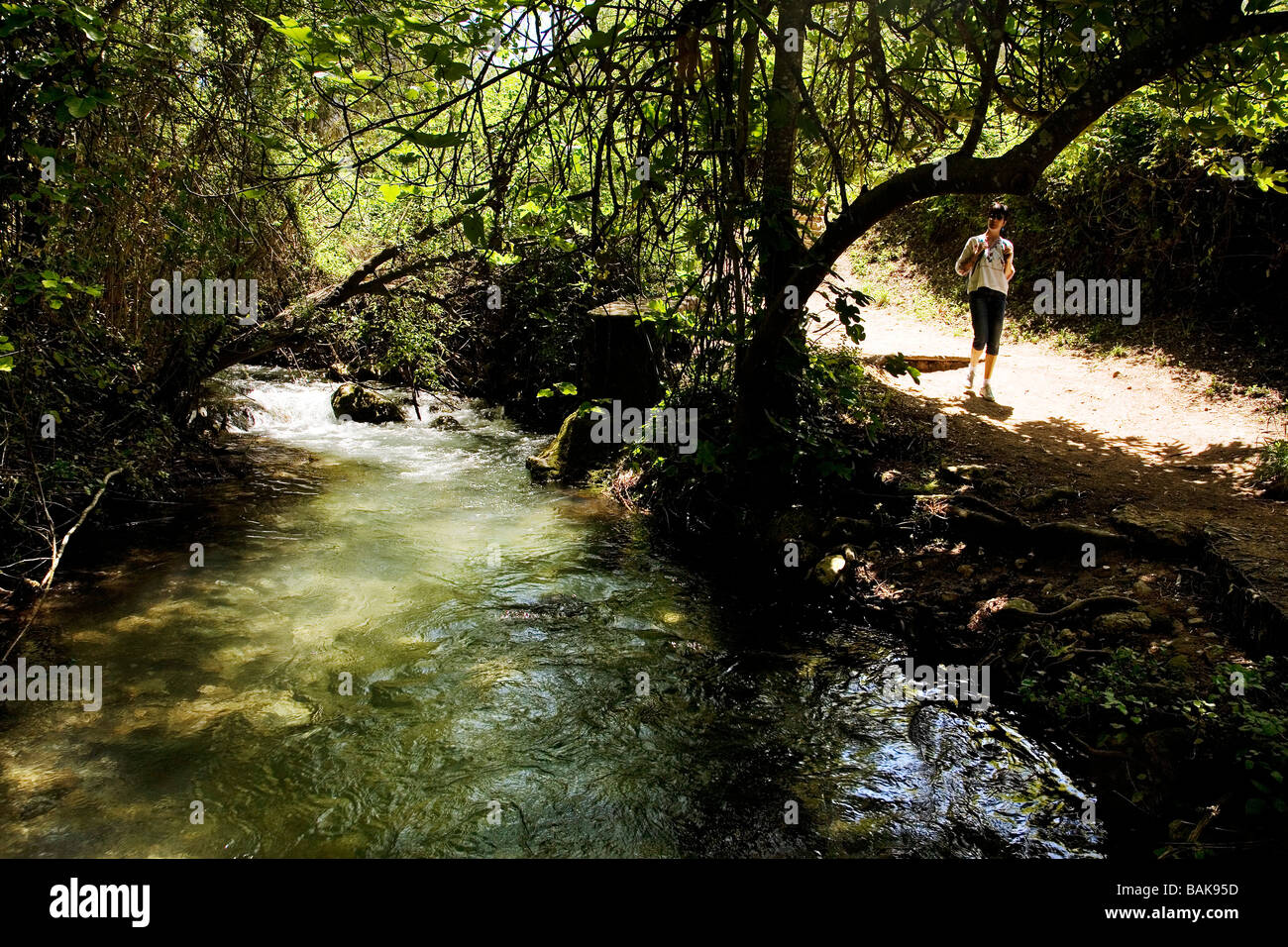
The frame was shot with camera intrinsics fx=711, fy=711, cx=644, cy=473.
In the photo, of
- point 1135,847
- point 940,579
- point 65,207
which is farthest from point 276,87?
point 1135,847

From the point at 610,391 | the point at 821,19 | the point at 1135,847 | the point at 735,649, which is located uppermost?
the point at 821,19

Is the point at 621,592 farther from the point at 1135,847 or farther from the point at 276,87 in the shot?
the point at 276,87

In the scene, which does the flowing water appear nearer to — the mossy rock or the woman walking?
the mossy rock

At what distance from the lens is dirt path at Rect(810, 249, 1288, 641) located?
5.17 metres

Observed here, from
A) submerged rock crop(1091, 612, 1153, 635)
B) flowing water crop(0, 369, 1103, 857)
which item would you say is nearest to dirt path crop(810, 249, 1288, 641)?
submerged rock crop(1091, 612, 1153, 635)

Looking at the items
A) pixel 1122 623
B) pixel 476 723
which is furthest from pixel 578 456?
pixel 1122 623

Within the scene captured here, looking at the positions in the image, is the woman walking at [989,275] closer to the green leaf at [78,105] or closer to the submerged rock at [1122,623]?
the submerged rock at [1122,623]

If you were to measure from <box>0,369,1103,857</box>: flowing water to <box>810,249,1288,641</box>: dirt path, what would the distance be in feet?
7.31

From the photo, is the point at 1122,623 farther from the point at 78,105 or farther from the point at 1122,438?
the point at 78,105

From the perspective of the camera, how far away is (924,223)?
53.1 feet

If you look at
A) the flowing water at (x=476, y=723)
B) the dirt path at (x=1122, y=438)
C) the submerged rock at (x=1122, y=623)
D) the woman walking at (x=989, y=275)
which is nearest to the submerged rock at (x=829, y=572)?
the flowing water at (x=476, y=723)

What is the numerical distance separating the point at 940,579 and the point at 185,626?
5785 millimetres

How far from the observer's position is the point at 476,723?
438cm

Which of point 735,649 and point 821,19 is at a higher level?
point 821,19
